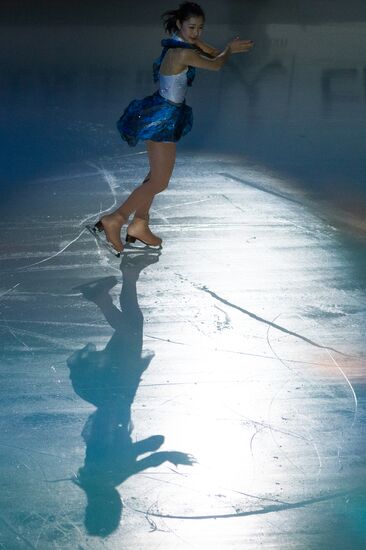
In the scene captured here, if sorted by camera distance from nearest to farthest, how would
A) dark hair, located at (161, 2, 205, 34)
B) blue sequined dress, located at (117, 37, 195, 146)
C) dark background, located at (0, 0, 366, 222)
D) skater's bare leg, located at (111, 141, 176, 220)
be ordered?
1. dark hair, located at (161, 2, 205, 34)
2. blue sequined dress, located at (117, 37, 195, 146)
3. skater's bare leg, located at (111, 141, 176, 220)
4. dark background, located at (0, 0, 366, 222)

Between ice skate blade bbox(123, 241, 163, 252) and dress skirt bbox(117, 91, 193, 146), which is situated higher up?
dress skirt bbox(117, 91, 193, 146)

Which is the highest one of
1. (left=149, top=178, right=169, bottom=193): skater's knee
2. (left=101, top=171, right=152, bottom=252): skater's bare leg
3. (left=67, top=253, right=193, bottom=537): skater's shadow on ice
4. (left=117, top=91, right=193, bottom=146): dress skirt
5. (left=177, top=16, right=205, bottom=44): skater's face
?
(left=177, top=16, right=205, bottom=44): skater's face

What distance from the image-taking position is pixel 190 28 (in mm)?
4922

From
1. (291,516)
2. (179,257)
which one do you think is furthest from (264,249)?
(291,516)

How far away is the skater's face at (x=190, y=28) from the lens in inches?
193

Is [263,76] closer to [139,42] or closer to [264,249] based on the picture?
[139,42]

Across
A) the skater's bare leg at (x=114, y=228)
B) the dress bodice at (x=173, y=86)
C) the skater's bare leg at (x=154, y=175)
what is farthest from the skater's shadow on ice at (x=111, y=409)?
the dress bodice at (x=173, y=86)

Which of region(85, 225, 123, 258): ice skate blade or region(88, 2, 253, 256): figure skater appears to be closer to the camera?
region(88, 2, 253, 256): figure skater

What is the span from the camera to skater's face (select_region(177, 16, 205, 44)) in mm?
4902

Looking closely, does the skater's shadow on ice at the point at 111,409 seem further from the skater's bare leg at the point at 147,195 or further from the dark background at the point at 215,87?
the dark background at the point at 215,87

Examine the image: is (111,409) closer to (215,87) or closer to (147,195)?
(147,195)

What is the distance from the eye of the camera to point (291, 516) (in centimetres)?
308

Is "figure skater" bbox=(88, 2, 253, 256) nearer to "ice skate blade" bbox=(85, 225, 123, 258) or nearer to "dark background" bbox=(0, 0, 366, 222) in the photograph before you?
"ice skate blade" bbox=(85, 225, 123, 258)

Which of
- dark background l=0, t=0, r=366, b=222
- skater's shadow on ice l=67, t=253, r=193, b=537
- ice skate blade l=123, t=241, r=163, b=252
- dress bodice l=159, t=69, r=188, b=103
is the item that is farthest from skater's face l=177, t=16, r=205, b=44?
dark background l=0, t=0, r=366, b=222
